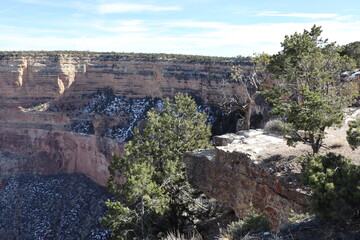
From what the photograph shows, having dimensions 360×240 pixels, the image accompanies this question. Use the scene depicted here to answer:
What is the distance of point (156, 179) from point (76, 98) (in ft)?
99.8

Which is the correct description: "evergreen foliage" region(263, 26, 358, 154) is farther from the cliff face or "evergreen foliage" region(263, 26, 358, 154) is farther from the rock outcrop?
the cliff face

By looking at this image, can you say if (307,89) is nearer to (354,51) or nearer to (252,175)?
(252,175)

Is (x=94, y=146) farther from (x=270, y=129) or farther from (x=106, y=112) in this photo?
(x=270, y=129)

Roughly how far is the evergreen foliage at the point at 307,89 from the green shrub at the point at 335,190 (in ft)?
6.25

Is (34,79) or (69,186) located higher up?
(34,79)

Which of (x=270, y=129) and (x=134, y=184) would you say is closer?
(x=134, y=184)

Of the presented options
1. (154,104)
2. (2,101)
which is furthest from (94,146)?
(2,101)

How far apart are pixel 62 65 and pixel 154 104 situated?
12874mm

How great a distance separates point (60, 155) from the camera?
38.9m

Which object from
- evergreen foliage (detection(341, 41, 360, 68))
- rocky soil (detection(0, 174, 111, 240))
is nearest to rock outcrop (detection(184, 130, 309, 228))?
evergreen foliage (detection(341, 41, 360, 68))

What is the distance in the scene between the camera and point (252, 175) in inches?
434

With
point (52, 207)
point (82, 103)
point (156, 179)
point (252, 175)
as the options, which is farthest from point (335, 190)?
point (82, 103)

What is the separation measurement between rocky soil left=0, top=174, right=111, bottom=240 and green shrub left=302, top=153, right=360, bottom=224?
20.8m

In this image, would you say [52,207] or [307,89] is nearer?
[307,89]
